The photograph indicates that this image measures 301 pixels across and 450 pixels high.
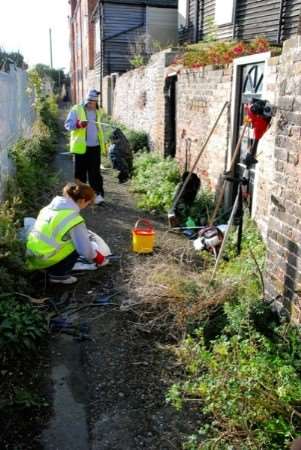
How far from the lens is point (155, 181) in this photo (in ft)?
28.4

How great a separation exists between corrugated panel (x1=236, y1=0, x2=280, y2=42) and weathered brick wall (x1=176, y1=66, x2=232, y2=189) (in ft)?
9.05

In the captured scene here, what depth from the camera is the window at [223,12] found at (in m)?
11.7

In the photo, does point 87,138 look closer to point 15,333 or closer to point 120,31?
point 15,333

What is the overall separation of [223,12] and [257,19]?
1.77 m

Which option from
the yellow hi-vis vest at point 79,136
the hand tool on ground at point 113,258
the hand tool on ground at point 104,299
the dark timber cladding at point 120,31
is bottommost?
the hand tool on ground at point 104,299

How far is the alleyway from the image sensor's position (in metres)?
2.85

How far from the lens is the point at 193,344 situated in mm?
3604

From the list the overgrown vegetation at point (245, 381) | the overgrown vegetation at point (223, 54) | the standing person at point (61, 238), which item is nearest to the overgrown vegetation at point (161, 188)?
the overgrown vegetation at point (223, 54)

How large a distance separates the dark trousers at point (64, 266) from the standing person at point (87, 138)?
10.1 feet

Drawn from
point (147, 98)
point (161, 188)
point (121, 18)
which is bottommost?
point (161, 188)

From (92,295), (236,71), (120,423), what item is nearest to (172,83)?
(236,71)

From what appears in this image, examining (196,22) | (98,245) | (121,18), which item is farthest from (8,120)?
(121,18)

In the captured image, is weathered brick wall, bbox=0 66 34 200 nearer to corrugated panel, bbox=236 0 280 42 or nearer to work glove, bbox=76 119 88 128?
work glove, bbox=76 119 88 128

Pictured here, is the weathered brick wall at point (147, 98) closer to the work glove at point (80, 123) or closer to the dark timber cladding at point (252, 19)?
the dark timber cladding at point (252, 19)
